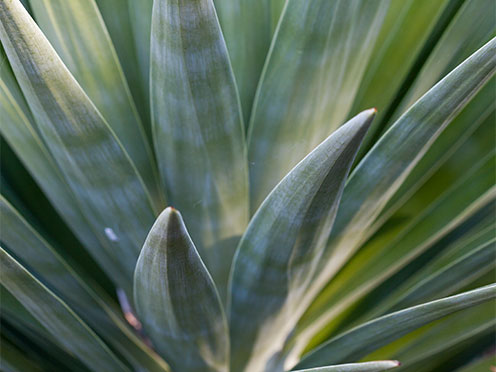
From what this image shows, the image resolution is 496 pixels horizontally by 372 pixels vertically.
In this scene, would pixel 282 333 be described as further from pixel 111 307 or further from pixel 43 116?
pixel 43 116

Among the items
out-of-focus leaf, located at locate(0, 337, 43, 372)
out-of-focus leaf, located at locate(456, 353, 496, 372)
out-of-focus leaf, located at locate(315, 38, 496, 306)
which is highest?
out-of-focus leaf, located at locate(315, 38, 496, 306)

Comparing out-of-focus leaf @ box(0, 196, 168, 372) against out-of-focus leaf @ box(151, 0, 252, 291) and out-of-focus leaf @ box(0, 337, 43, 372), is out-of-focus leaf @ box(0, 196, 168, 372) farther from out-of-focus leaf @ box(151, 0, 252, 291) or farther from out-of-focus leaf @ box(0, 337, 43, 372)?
out-of-focus leaf @ box(151, 0, 252, 291)

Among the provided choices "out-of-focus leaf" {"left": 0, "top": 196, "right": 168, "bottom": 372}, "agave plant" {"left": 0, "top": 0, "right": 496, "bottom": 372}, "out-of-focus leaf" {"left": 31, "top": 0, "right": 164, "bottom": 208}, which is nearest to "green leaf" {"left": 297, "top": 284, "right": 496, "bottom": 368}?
"agave plant" {"left": 0, "top": 0, "right": 496, "bottom": 372}

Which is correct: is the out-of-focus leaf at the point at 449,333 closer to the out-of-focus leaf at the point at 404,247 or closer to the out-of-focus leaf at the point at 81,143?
the out-of-focus leaf at the point at 404,247

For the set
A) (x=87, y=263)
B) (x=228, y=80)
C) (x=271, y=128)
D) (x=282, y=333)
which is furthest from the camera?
(x=87, y=263)

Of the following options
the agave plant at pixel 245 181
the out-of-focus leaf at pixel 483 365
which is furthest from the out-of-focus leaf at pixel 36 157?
the out-of-focus leaf at pixel 483 365

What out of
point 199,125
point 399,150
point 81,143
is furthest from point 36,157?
point 399,150

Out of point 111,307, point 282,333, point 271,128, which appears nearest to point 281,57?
point 271,128
